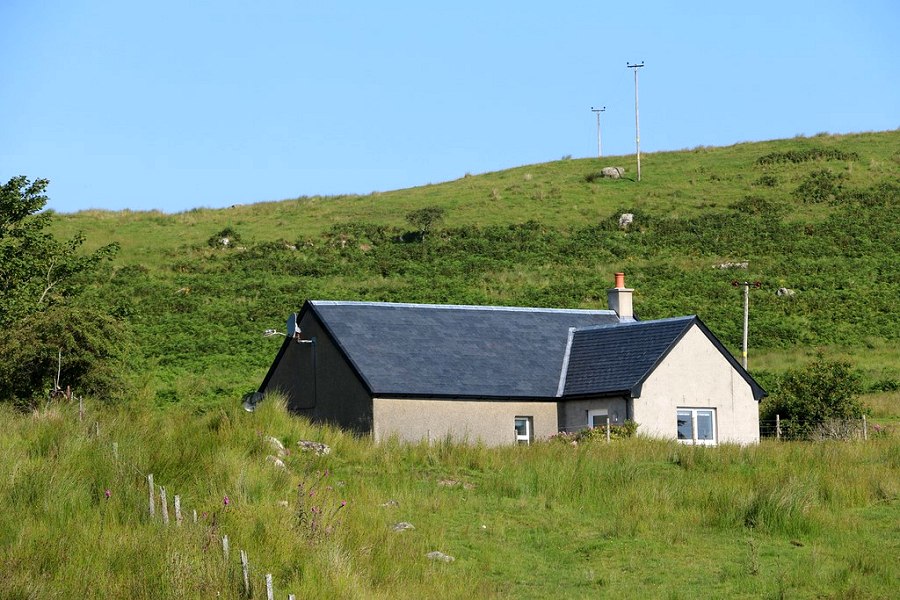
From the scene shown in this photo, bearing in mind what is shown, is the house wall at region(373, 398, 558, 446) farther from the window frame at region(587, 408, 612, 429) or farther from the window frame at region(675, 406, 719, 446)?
the window frame at region(675, 406, 719, 446)

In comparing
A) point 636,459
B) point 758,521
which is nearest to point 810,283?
point 636,459

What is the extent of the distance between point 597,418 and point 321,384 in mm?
7480

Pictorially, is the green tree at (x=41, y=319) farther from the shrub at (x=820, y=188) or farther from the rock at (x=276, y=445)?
the shrub at (x=820, y=188)

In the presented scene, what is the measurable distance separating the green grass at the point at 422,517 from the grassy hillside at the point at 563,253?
2288 cm

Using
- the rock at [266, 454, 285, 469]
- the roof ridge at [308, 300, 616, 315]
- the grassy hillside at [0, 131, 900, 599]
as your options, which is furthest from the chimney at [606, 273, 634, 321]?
the rock at [266, 454, 285, 469]

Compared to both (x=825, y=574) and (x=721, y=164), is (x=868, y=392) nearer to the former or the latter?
(x=825, y=574)

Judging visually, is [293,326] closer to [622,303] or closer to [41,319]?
[41,319]

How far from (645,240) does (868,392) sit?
35214 millimetres

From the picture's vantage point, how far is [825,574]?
17.1m

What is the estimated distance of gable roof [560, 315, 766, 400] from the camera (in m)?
33.4

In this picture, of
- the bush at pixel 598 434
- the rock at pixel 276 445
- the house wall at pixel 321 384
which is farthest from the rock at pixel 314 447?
the bush at pixel 598 434

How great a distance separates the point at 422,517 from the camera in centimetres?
2047

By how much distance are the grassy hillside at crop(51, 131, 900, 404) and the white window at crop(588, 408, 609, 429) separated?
16.6m

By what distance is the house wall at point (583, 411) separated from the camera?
33219mm
